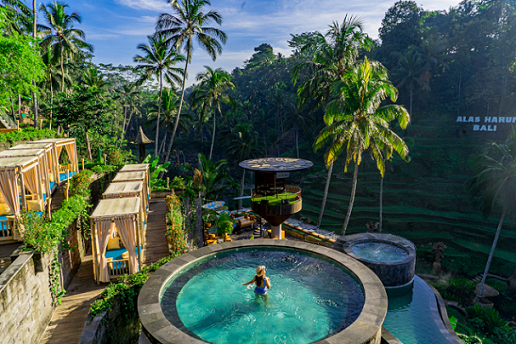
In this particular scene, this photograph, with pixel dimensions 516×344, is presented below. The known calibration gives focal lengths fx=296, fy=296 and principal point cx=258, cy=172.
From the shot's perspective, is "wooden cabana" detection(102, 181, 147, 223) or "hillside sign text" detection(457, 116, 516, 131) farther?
"hillside sign text" detection(457, 116, 516, 131)

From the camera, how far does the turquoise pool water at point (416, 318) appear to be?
43.2 feet

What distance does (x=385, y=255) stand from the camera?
18438mm

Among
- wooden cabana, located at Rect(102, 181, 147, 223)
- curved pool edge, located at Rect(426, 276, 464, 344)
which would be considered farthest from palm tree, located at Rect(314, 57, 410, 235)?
wooden cabana, located at Rect(102, 181, 147, 223)

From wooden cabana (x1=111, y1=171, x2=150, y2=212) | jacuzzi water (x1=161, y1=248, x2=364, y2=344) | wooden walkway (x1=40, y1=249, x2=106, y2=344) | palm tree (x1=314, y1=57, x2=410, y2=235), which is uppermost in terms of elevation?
palm tree (x1=314, y1=57, x2=410, y2=235)

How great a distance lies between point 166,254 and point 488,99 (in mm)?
48585

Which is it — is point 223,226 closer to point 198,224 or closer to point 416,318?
point 198,224

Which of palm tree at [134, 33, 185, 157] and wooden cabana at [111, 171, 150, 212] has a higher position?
palm tree at [134, 33, 185, 157]

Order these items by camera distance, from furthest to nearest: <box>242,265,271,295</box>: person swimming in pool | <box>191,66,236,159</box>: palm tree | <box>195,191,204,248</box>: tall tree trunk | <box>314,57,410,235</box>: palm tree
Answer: <box>191,66,236,159</box>: palm tree → <box>195,191,204,248</box>: tall tree trunk → <box>314,57,410,235</box>: palm tree → <box>242,265,271,295</box>: person swimming in pool

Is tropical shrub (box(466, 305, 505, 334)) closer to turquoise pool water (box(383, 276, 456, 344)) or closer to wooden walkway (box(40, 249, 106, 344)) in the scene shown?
turquoise pool water (box(383, 276, 456, 344))

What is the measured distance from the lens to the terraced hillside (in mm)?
30797

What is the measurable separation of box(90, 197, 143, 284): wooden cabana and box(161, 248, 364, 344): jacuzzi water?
6.97ft

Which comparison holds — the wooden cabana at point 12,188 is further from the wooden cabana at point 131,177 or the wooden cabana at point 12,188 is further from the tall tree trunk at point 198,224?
the tall tree trunk at point 198,224

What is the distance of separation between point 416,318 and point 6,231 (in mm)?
18070

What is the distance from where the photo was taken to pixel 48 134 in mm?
20000
